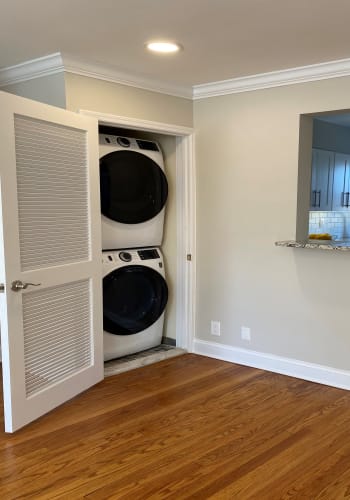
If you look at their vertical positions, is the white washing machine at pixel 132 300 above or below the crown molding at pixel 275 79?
below

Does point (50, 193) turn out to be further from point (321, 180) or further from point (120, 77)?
point (321, 180)

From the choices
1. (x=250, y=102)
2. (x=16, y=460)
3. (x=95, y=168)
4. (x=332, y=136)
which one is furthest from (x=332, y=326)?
(x=332, y=136)

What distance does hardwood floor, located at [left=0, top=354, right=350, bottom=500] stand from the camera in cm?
212

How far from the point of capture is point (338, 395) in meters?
3.10

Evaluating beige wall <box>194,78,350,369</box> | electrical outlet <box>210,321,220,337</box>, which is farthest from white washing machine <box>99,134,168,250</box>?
electrical outlet <box>210,321,220,337</box>

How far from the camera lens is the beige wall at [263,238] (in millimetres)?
3209

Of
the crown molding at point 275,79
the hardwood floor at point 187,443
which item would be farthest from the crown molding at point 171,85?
the hardwood floor at point 187,443

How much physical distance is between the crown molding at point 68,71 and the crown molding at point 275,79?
26cm

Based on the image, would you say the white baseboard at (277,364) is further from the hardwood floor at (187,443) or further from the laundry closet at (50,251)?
the laundry closet at (50,251)

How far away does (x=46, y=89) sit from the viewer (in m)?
3.05

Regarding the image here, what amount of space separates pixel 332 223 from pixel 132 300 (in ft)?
10.3

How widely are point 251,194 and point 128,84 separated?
1.23m

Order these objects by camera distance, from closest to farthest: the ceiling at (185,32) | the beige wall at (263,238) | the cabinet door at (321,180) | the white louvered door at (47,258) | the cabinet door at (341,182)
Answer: the ceiling at (185,32)
the white louvered door at (47,258)
the beige wall at (263,238)
the cabinet door at (321,180)
the cabinet door at (341,182)

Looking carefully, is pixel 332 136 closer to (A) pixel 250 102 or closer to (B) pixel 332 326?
(A) pixel 250 102
